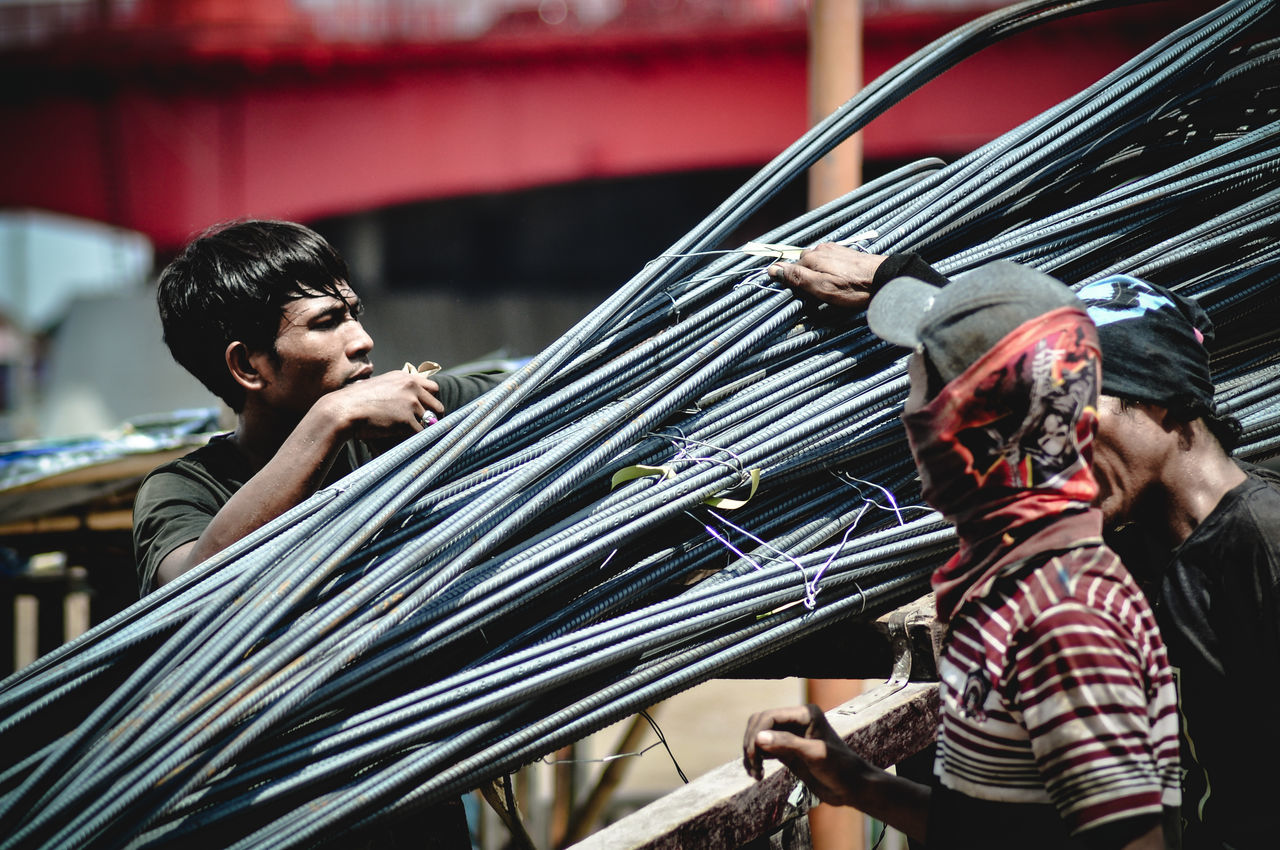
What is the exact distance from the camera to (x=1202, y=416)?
146 cm

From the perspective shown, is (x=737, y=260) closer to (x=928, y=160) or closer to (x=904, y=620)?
(x=928, y=160)

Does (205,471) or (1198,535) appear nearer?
(1198,535)

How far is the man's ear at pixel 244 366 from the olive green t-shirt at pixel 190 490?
18cm

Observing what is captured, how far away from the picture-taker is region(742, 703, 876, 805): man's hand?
1.31 m

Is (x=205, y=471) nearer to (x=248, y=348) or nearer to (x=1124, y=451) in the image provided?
(x=248, y=348)

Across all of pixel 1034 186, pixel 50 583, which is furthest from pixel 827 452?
pixel 50 583

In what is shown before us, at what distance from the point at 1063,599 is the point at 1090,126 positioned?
1148 millimetres

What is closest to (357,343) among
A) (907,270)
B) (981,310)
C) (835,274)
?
(835,274)

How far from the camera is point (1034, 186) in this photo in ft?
6.18

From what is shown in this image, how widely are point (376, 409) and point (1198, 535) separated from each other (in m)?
1.30

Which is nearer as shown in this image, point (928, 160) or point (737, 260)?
point (737, 260)

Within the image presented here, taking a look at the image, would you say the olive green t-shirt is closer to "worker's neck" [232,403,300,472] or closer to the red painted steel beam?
"worker's neck" [232,403,300,472]

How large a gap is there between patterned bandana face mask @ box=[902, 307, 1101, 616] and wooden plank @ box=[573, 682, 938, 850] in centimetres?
49

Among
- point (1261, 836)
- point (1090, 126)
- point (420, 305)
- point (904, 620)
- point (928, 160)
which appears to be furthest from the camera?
point (420, 305)
